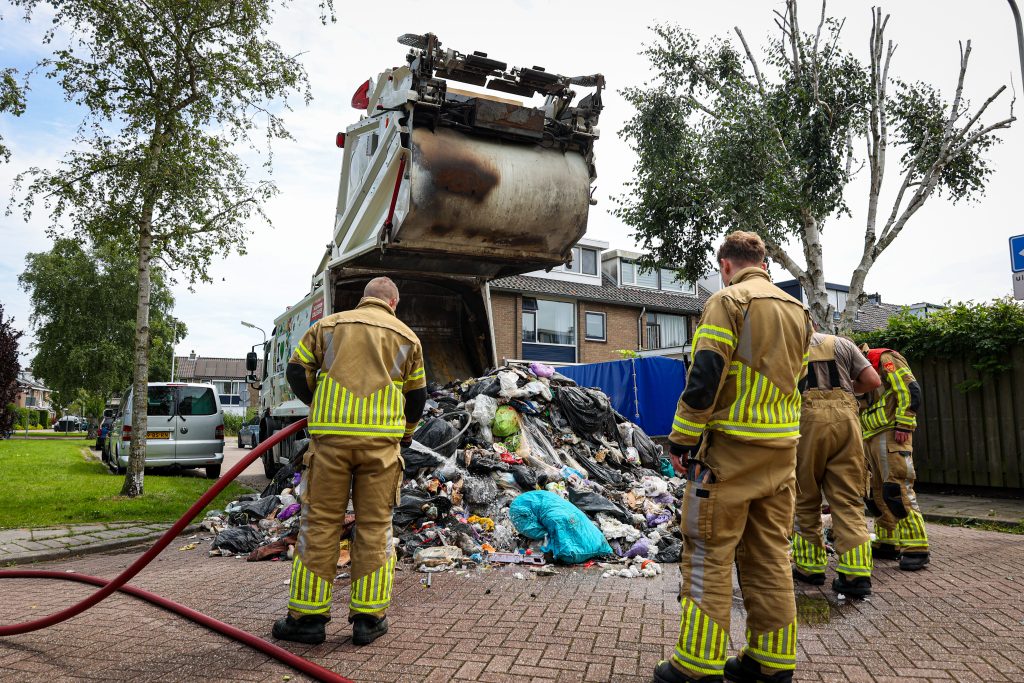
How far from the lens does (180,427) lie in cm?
1253

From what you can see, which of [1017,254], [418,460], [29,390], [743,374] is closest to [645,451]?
[418,460]

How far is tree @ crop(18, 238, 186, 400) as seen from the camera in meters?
28.5

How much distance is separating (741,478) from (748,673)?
815 mm

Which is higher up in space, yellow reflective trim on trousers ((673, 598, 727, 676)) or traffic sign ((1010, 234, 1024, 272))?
traffic sign ((1010, 234, 1024, 272))

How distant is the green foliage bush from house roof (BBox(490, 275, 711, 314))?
1670 cm

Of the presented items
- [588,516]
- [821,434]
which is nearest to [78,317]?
[588,516]

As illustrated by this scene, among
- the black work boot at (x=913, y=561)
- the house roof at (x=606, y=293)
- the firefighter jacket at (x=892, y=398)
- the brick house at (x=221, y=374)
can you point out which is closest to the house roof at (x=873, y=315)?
the house roof at (x=606, y=293)

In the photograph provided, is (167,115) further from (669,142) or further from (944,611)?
(669,142)

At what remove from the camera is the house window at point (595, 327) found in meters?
28.9

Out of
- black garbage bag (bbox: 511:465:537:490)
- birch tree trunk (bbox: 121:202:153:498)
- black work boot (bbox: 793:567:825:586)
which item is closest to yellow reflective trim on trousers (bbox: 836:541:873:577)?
black work boot (bbox: 793:567:825:586)

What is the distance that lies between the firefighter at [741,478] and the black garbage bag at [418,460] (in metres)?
3.63

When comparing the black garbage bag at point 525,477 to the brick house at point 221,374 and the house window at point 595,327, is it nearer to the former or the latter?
the house window at point 595,327

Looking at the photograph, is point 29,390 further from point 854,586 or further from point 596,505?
point 854,586

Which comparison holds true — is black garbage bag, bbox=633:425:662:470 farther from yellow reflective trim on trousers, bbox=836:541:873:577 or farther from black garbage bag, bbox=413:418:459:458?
yellow reflective trim on trousers, bbox=836:541:873:577
